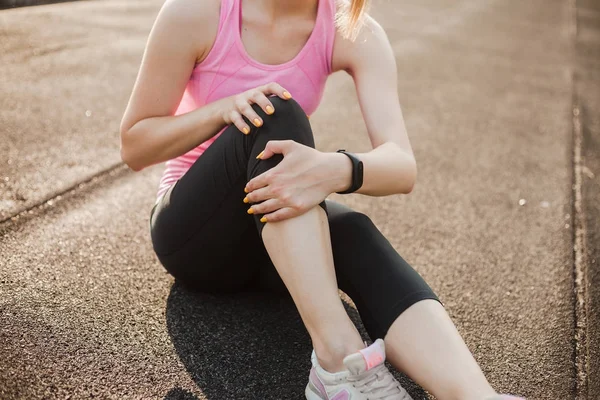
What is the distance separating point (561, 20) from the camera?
9.05 meters

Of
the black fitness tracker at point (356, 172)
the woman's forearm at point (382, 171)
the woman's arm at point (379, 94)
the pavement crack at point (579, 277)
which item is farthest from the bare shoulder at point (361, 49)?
the pavement crack at point (579, 277)

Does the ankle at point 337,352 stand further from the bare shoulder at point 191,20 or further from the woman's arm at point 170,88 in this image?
the bare shoulder at point 191,20

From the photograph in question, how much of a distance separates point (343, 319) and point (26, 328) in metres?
0.85

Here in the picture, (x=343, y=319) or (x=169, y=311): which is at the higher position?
(x=343, y=319)

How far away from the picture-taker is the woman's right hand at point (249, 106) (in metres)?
1.53

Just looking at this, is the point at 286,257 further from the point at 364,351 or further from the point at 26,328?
the point at 26,328

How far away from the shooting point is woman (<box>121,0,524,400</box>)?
143 centimetres

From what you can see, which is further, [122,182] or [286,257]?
[122,182]

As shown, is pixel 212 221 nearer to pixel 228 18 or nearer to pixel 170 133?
pixel 170 133

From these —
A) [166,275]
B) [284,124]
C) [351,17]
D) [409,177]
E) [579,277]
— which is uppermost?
[351,17]

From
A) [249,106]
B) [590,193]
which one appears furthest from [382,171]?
[590,193]

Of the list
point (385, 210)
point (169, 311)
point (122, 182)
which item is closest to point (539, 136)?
point (385, 210)

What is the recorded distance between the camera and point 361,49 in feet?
6.10

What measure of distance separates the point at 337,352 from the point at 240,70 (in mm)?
843
